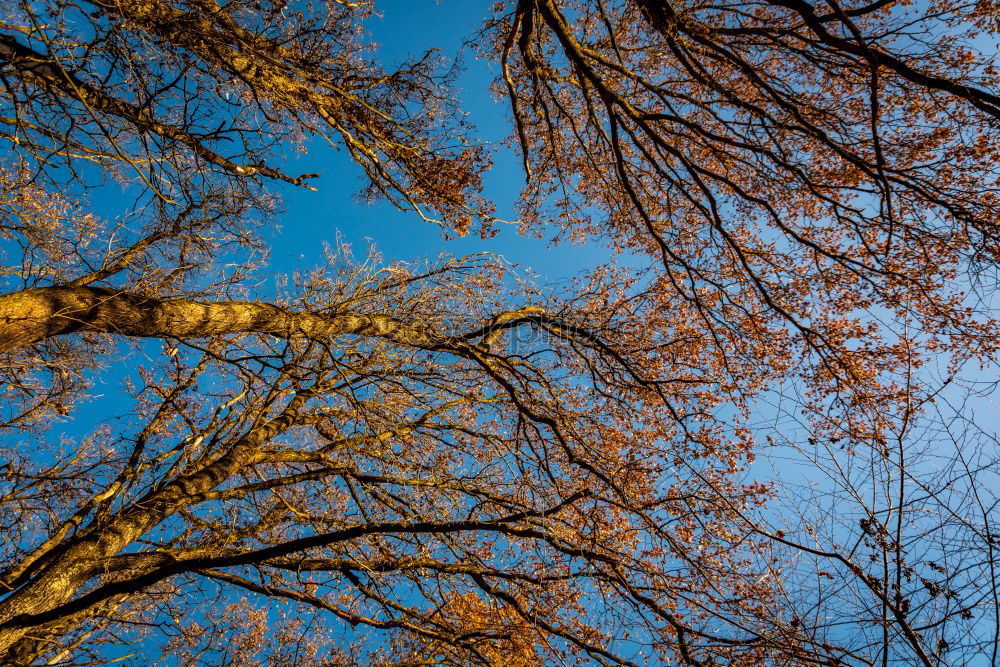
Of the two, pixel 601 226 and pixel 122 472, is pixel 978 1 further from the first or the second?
pixel 122 472

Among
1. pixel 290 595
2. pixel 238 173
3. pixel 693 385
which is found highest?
pixel 238 173

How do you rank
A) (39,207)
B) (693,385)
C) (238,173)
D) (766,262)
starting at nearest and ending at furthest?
1. (238,173)
2. (766,262)
3. (39,207)
4. (693,385)

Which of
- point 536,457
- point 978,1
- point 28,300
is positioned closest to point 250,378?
point 28,300

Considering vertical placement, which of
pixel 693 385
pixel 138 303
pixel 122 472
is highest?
pixel 693 385

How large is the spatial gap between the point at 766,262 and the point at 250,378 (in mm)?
4954

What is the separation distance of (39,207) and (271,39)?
3546mm

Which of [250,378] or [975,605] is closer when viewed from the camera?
[975,605]

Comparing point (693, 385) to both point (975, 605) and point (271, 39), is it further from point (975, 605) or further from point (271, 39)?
point (271, 39)

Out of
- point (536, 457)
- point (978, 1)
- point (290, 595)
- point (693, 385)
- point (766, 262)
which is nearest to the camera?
point (978, 1)

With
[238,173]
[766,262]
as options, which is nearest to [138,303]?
[238,173]

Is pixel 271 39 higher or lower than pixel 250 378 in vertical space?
higher

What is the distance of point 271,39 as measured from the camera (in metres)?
3.78

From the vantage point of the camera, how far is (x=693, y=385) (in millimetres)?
5621

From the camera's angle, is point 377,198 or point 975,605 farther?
point 377,198
